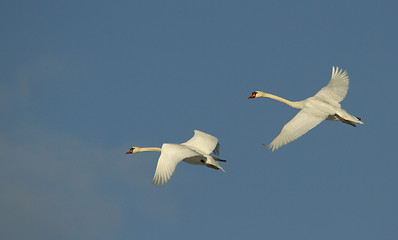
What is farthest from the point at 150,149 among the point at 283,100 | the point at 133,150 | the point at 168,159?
the point at 168,159

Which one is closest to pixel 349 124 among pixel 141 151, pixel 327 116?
pixel 327 116

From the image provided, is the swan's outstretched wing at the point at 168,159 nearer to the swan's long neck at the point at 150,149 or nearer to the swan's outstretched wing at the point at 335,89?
the swan's long neck at the point at 150,149

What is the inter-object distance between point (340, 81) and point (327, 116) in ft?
15.2

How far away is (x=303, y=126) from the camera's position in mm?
39094

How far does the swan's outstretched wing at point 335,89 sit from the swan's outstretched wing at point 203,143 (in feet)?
21.4

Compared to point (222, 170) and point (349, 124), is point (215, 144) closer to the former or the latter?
point (222, 170)

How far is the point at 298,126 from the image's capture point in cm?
3900

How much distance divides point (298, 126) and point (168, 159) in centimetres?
748

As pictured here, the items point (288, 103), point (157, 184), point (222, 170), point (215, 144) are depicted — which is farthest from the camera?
point (288, 103)

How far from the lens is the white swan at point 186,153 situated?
34.4 meters

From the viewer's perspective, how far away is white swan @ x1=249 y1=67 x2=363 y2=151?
126 ft

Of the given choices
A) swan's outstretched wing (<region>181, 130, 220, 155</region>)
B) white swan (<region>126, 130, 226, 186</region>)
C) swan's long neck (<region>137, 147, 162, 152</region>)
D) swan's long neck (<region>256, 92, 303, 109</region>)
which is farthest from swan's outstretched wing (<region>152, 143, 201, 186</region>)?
swan's long neck (<region>256, 92, 303, 109</region>)

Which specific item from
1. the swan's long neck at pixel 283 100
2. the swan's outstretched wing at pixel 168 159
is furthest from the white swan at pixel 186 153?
the swan's long neck at pixel 283 100

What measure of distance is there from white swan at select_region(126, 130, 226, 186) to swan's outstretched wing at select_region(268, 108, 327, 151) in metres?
3.08
